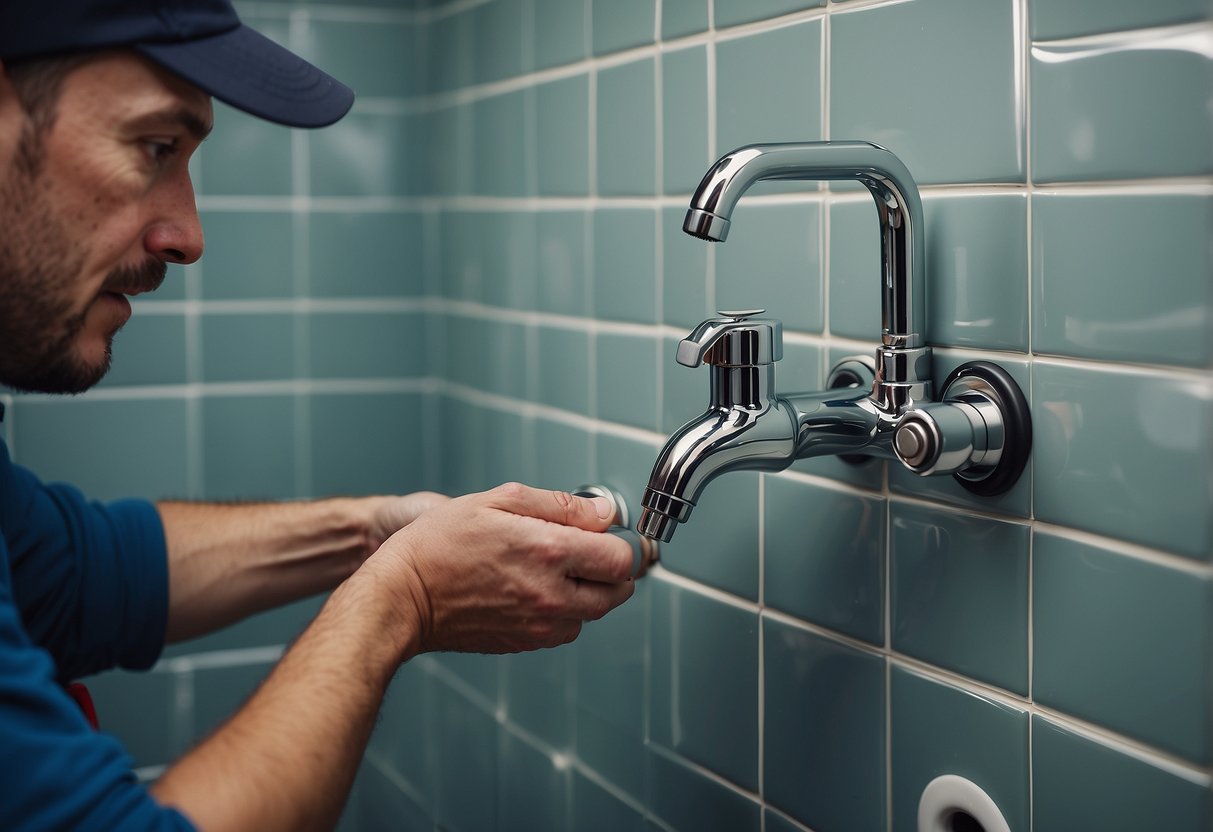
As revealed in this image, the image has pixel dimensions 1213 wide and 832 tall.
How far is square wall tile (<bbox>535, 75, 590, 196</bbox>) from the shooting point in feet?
3.63

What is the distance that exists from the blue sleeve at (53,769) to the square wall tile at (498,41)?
79 centimetres

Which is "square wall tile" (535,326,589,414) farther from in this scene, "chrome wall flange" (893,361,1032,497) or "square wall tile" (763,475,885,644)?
"chrome wall flange" (893,361,1032,497)

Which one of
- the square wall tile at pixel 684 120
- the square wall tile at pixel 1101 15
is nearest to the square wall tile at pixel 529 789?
the square wall tile at pixel 684 120

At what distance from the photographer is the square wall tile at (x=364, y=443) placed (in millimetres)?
1478

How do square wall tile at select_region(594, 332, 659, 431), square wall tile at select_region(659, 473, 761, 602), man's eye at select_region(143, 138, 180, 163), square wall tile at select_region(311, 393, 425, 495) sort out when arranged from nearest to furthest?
man's eye at select_region(143, 138, 180, 163) → square wall tile at select_region(659, 473, 761, 602) → square wall tile at select_region(594, 332, 659, 431) → square wall tile at select_region(311, 393, 425, 495)

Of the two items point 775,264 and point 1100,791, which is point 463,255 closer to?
point 775,264

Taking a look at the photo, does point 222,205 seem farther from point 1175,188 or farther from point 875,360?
point 1175,188

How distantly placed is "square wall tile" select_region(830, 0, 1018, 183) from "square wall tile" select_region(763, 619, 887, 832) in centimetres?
34

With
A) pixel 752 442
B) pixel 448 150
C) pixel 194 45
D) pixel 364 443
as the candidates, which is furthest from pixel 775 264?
pixel 364 443

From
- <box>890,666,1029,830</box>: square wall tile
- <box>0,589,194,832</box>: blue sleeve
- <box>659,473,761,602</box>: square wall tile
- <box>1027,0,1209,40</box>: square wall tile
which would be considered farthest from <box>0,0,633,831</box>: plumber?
<box>1027,0,1209,40</box>: square wall tile

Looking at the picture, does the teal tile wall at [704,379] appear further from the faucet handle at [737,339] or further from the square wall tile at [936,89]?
the faucet handle at [737,339]

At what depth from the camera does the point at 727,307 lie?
3.06 feet

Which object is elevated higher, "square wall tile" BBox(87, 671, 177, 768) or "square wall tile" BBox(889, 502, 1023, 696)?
"square wall tile" BBox(889, 502, 1023, 696)

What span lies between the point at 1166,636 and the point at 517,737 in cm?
79
